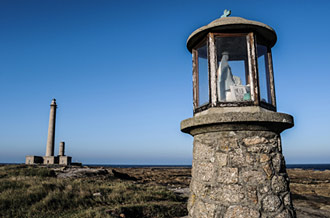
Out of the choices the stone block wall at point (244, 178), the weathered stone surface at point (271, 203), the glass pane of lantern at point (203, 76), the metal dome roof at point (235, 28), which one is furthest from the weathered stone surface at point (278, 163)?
the metal dome roof at point (235, 28)

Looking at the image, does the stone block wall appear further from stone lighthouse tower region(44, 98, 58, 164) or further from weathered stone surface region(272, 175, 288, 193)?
stone lighthouse tower region(44, 98, 58, 164)

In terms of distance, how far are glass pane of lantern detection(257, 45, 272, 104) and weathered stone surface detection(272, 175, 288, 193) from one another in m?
1.08

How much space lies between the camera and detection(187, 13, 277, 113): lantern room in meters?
3.44

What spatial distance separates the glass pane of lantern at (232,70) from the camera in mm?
3597

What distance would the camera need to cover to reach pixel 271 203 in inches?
121

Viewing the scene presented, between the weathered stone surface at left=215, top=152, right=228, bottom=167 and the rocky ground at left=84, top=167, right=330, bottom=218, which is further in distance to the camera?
the rocky ground at left=84, top=167, right=330, bottom=218

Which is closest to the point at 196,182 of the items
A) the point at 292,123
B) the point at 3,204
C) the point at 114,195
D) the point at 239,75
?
the point at 292,123

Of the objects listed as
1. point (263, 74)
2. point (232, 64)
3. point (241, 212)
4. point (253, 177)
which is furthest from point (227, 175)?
point (232, 64)

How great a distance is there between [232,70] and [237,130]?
112 centimetres

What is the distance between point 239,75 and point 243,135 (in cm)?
115

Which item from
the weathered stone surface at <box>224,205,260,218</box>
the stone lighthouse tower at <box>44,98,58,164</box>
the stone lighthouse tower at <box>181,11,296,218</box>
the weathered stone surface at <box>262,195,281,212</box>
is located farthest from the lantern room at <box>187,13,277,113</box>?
the stone lighthouse tower at <box>44,98,58,164</box>

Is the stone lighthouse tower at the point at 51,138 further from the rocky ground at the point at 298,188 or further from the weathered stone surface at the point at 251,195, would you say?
the weathered stone surface at the point at 251,195

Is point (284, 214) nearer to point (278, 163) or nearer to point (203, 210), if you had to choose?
point (278, 163)

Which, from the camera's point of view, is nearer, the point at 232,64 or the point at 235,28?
the point at 235,28
